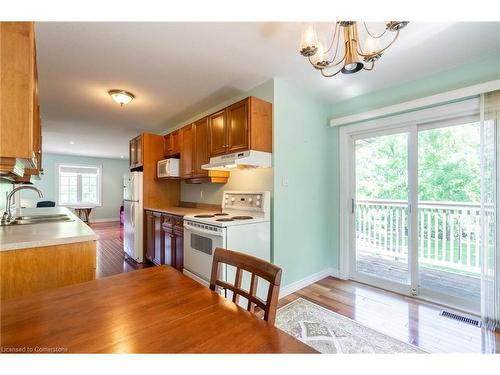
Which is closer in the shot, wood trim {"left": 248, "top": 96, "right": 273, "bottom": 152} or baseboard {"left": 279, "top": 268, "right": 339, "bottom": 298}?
wood trim {"left": 248, "top": 96, "right": 273, "bottom": 152}

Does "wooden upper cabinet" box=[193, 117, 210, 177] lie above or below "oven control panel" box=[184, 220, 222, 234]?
above

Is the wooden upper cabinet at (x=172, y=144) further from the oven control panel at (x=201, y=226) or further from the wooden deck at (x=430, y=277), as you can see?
the wooden deck at (x=430, y=277)

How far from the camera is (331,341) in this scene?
1790 mm

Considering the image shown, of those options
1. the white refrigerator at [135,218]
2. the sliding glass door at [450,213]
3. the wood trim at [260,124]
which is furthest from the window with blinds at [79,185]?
the sliding glass door at [450,213]

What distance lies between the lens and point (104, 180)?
8609mm

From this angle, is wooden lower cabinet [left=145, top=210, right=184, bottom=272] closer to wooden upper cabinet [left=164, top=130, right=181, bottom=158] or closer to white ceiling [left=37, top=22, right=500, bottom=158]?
wooden upper cabinet [left=164, top=130, right=181, bottom=158]

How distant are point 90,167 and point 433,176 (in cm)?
976

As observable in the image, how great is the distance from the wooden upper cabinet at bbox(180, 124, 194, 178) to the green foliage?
7.58 feet

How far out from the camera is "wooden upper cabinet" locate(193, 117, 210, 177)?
10.1 ft

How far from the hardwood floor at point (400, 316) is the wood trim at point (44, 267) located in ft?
5.93

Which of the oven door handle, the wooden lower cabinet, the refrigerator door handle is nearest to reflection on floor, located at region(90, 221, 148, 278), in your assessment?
the wooden lower cabinet

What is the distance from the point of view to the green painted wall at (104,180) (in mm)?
7719

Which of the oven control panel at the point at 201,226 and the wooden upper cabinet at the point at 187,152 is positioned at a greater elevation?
the wooden upper cabinet at the point at 187,152

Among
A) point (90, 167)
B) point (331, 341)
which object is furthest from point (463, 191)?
point (90, 167)
